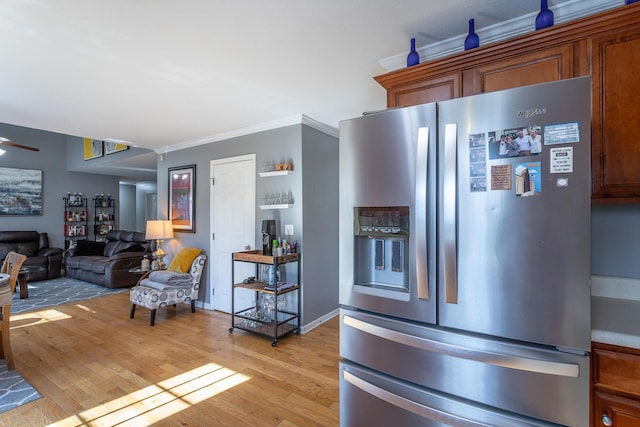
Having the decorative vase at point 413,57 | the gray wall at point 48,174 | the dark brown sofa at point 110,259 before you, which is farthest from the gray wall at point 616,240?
the gray wall at point 48,174

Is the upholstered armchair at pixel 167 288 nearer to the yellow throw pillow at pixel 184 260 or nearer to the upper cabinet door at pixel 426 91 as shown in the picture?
the yellow throw pillow at pixel 184 260

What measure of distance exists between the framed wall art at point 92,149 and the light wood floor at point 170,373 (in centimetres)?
393

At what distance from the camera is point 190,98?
2.91m

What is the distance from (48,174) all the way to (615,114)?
9.78 metres

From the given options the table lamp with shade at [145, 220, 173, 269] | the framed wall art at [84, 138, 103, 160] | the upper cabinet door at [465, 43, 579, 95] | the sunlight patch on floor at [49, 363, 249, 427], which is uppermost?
the framed wall art at [84, 138, 103, 160]

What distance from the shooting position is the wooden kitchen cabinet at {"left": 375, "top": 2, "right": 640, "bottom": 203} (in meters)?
1.32

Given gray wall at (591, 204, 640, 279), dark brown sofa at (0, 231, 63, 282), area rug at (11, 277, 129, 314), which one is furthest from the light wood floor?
dark brown sofa at (0, 231, 63, 282)

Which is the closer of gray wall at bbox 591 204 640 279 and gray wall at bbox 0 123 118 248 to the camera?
gray wall at bbox 591 204 640 279

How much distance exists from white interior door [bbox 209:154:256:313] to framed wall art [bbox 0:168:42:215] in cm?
559

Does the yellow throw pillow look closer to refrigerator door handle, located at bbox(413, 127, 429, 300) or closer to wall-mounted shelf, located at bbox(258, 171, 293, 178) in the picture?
wall-mounted shelf, located at bbox(258, 171, 293, 178)

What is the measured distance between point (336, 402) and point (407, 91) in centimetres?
221

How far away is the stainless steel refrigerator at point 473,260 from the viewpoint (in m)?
1.07

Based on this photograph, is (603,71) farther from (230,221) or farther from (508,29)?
(230,221)

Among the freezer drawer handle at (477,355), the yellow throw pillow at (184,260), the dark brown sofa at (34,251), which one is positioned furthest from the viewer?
the dark brown sofa at (34,251)
